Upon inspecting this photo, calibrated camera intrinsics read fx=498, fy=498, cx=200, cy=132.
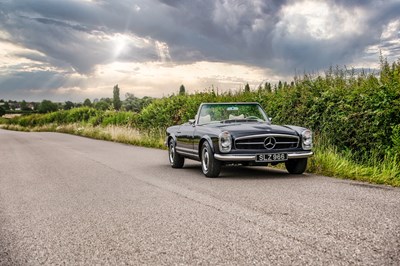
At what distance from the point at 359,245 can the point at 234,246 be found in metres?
1.09

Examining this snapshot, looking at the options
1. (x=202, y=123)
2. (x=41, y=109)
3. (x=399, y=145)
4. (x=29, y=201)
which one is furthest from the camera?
(x=41, y=109)

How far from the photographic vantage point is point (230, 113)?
11.3m

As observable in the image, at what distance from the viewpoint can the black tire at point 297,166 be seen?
1000cm

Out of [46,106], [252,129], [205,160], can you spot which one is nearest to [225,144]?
[252,129]

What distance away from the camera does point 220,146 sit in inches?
370

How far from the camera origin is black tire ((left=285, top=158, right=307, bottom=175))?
10000 millimetres

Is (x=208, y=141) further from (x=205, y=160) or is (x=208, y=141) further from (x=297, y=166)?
(x=297, y=166)

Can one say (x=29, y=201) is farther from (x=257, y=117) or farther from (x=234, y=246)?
(x=257, y=117)

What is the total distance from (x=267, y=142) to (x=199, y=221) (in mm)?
4324

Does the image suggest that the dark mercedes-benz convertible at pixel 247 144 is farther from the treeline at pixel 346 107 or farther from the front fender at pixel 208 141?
the treeline at pixel 346 107

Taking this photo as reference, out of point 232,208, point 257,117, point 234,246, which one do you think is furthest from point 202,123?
point 234,246

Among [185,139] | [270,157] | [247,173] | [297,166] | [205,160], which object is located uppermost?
[185,139]

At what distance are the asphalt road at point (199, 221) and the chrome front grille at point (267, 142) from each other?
61cm

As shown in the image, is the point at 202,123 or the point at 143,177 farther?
the point at 202,123
